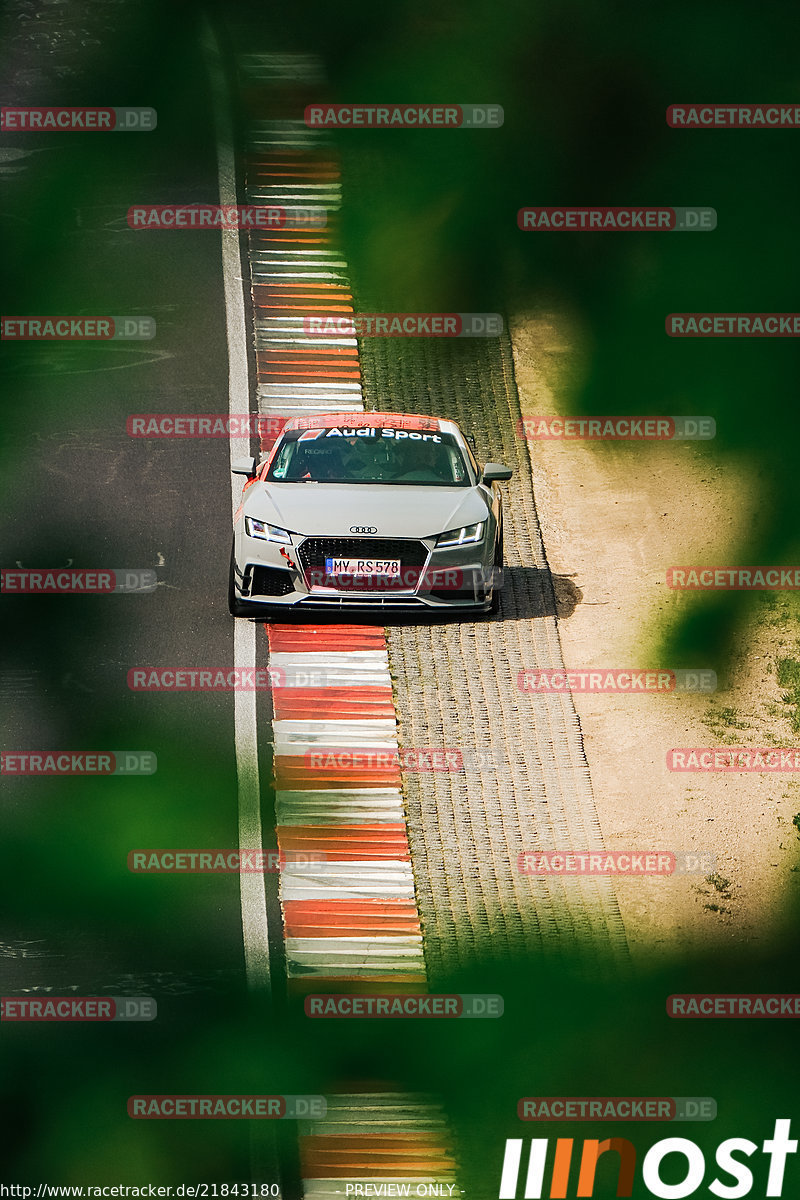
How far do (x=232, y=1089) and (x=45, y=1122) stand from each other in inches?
51.6

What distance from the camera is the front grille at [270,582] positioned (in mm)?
13617

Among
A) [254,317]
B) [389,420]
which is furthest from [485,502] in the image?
[254,317]

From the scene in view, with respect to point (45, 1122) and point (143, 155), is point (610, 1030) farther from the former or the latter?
point (143, 155)

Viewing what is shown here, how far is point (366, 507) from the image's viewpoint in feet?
45.6

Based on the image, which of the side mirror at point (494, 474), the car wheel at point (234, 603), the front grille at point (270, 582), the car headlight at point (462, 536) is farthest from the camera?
the side mirror at point (494, 474)

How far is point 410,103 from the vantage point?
25141 mm

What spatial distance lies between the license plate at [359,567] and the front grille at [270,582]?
380 millimetres

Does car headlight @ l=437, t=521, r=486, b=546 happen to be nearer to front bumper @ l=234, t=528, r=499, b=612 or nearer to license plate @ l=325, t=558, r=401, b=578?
front bumper @ l=234, t=528, r=499, b=612

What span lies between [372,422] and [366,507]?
68.6 inches

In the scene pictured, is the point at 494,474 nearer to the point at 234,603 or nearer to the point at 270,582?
the point at 270,582

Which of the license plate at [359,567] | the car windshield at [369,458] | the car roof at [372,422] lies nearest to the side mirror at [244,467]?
the car windshield at [369,458]

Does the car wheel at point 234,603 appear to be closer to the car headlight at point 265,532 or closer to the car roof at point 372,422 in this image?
the car headlight at point 265,532

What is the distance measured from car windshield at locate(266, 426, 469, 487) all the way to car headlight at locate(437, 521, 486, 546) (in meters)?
0.73

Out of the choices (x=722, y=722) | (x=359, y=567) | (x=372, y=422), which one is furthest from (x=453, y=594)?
(x=722, y=722)
